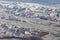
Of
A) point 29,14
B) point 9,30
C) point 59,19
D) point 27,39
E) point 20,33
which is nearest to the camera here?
point 27,39

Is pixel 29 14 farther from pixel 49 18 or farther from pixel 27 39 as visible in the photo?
pixel 27 39

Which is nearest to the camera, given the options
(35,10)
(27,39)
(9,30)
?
(27,39)

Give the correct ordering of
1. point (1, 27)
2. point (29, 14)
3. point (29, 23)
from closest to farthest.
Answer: point (1, 27), point (29, 23), point (29, 14)

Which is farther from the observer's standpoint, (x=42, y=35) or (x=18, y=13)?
(x=18, y=13)

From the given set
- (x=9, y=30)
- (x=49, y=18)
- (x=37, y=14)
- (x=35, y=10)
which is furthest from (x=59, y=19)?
(x=9, y=30)

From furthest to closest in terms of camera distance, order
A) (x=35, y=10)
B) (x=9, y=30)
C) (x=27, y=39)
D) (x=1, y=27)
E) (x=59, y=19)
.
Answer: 1. (x=35, y=10)
2. (x=59, y=19)
3. (x=1, y=27)
4. (x=9, y=30)
5. (x=27, y=39)

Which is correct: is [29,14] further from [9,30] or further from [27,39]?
[27,39]

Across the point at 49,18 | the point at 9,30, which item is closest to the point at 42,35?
the point at 9,30

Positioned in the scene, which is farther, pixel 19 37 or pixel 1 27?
pixel 1 27

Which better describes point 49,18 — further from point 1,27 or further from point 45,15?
point 1,27
